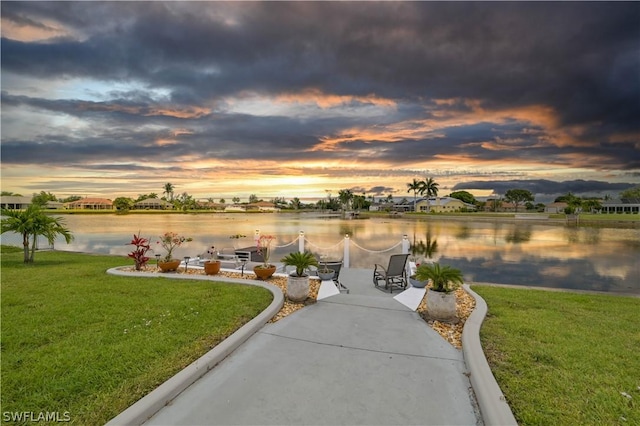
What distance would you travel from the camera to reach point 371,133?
75.6 feet

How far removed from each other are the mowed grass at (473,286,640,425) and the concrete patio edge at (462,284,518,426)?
125 mm

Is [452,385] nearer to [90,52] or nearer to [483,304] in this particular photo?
[483,304]

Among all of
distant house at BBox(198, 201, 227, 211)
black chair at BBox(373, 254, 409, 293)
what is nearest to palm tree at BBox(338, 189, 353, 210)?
distant house at BBox(198, 201, 227, 211)

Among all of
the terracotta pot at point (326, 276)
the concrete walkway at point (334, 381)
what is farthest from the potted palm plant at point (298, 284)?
the terracotta pot at point (326, 276)

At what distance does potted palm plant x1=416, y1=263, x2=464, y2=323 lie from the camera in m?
5.23

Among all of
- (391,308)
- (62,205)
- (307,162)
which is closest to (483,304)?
(391,308)

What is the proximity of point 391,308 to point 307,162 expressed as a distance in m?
31.8

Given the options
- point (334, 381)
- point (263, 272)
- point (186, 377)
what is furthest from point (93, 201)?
point (334, 381)

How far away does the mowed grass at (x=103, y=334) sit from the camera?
3037mm

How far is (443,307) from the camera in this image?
524 centimetres

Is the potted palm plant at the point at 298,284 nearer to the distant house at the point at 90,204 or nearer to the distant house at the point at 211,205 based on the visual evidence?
the distant house at the point at 211,205

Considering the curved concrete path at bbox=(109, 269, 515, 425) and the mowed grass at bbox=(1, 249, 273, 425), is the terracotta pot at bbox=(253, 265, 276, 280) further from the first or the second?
the curved concrete path at bbox=(109, 269, 515, 425)

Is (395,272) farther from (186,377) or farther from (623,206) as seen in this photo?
(623,206)

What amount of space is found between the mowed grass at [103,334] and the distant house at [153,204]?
137m
